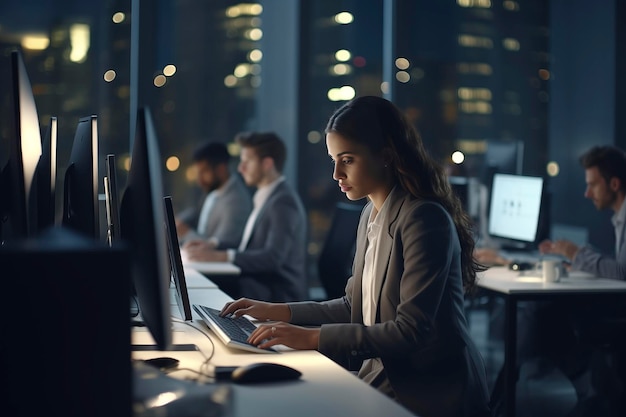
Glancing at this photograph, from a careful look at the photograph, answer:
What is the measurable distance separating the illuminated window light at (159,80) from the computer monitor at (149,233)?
452cm

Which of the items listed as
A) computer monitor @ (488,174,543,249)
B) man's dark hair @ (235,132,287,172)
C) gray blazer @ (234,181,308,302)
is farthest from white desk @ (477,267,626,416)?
man's dark hair @ (235,132,287,172)

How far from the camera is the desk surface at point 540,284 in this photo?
141 inches

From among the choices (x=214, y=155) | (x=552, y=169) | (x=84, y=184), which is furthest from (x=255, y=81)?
(x=84, y=184)

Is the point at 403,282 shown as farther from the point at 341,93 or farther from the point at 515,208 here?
the point at 341,93

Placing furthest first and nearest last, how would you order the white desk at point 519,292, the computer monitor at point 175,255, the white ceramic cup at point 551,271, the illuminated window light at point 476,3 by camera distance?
the illuminated window light at point 476,3, the white ceramic cup at point 551,271, the white desk at point 519,292, the computer monitor at point 175,255

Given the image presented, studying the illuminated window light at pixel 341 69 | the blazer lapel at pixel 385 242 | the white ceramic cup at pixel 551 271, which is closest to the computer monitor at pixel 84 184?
the blazer lapel at pixel 385 242

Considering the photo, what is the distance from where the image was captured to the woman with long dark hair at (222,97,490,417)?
1.97 m

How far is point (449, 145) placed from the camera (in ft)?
21.6

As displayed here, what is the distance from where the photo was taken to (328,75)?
Answer: 639 cm

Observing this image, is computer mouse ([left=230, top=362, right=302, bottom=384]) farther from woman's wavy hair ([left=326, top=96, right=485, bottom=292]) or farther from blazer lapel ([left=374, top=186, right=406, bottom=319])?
woman's wavy hair ([left=326, top=96, right=485, bottom=292])

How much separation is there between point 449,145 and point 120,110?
256 cm

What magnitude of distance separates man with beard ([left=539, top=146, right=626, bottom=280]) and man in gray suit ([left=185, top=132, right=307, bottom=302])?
1.33m

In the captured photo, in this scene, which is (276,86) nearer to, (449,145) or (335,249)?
(449,145)

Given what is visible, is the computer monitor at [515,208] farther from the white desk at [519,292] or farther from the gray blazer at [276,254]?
the gray blazer at [276,254]
